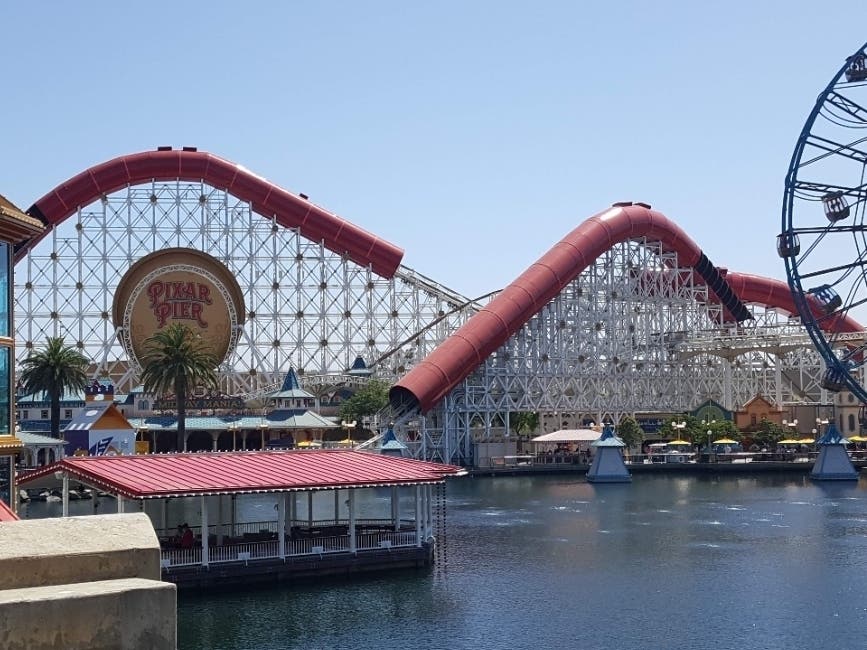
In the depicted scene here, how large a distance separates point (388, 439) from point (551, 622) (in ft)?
180


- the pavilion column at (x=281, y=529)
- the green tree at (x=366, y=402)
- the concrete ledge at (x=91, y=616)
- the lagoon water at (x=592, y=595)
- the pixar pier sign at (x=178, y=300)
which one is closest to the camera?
the concrete ledge at (x=91, y=616)

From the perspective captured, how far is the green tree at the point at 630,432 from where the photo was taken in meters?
107

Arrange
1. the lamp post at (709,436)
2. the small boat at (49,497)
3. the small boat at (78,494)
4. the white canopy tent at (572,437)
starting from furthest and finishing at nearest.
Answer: the lamp post at (709,436)
the white canopy tent at (572,437)
the small boat at (78,494)
the small boat at (49,497)

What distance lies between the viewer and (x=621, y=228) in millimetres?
103438

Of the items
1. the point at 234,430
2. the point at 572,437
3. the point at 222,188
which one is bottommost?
the point at 572,437

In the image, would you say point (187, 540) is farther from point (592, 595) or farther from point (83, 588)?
point (83, 588)

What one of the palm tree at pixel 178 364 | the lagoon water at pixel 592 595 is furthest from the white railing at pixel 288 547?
the palm tree at pixel 178 364

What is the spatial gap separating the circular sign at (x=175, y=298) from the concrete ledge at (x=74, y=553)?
3641 inches

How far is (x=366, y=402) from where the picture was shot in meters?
103

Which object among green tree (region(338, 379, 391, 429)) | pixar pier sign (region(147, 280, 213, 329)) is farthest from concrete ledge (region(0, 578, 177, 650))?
pixar pier sign (region(147, 280, 213, 329))

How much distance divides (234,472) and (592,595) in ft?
39.2

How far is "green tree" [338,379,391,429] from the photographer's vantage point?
339ft

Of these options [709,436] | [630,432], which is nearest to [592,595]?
[630,432]

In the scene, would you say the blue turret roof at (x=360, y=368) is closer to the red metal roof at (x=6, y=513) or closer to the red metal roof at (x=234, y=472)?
the red metal roof at (x=234, y=472)
